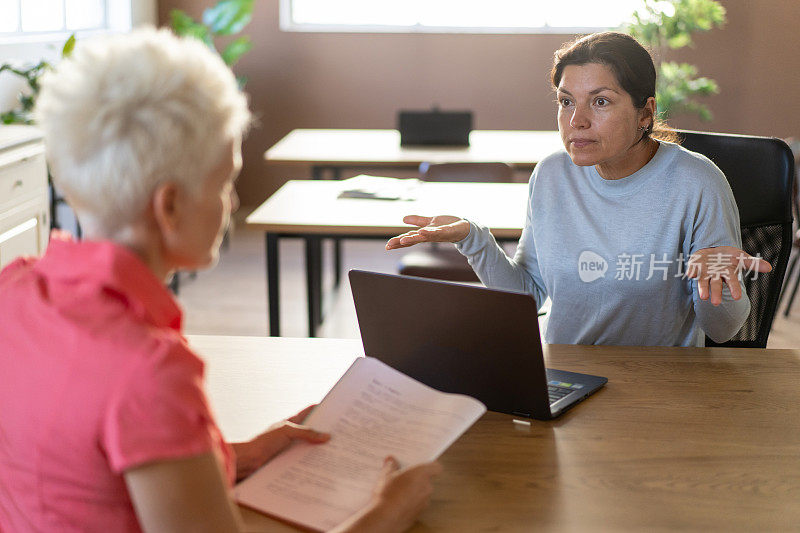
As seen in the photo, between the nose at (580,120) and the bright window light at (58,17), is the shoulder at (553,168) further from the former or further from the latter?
the bright window light at (58,17)

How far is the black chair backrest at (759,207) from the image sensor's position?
6.25 ft

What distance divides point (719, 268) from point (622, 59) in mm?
529

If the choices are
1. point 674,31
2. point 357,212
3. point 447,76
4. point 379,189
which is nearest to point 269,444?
point 357,212

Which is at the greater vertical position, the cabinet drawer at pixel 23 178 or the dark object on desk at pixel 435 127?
the dark object on desk at pixel 435 127

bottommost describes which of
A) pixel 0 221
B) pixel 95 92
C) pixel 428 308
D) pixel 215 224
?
pixel 0 221

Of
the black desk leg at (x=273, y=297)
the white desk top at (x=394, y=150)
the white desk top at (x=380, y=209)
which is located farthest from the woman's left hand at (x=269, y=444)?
the white desk top at (x=394, y=150)

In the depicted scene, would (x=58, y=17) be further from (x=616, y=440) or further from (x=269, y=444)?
(x=616, y=440)

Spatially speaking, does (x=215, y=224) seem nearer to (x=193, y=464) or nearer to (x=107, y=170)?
(x=107, y=170)

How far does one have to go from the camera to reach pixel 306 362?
5.04ft

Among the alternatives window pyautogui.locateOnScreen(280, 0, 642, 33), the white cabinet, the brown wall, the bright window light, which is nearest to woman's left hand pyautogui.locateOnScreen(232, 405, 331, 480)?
the white cabinet

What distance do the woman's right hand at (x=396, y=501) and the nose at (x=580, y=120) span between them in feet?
3.19

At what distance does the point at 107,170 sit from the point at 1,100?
4.10 meters

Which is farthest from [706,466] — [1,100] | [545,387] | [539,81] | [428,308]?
[539,81]

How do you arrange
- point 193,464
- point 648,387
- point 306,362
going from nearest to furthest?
point 193,464, point 648,387, point 306,362
